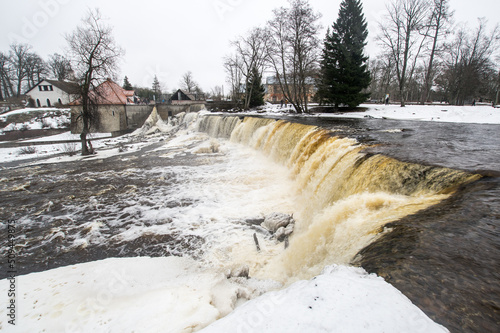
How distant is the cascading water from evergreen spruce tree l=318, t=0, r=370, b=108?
1722 centimetres

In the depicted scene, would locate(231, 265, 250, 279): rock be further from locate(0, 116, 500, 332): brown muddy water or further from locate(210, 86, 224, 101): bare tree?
locate(210, 86, 224, 101): bare tree

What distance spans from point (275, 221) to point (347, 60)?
21997 mm

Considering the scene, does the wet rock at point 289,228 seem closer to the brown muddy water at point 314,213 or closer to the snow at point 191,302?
the brown muddy water at point 314,213

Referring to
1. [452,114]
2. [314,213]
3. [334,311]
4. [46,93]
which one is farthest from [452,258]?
[46,93]

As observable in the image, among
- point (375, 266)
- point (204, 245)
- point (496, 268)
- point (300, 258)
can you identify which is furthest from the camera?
point (204, 245)

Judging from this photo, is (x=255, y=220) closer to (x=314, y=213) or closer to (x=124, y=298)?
(x=314, y=213)

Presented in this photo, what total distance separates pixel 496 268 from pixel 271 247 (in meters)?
3.85

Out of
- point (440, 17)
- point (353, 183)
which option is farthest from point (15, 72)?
point (440, 17)

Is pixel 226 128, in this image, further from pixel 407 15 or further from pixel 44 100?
pixel 44 100

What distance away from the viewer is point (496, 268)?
229cm

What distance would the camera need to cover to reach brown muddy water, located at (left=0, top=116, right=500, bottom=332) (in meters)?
2.37

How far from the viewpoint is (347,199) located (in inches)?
191

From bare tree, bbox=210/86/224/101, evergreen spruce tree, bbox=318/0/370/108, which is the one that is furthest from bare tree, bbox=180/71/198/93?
evergreen spruce tree, bbox=318/0/370/108

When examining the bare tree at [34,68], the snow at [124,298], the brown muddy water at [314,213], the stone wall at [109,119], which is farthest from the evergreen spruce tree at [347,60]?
the bare tree at [34,68]
